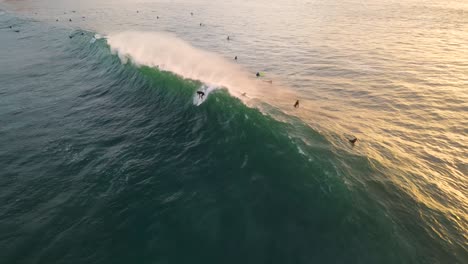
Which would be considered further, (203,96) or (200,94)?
(200,94)

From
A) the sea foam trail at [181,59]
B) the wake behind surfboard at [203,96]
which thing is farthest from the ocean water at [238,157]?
the sea foam trail at [181,59]

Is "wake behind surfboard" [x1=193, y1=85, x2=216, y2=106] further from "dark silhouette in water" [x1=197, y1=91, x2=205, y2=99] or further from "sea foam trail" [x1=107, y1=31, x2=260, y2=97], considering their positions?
"sea foam trail" [x1=107, y1=31, x2=260, y2=97]

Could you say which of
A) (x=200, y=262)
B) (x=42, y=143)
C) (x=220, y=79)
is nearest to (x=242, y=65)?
(x=220, y=79)

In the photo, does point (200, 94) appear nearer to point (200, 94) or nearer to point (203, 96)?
point (200, 94)

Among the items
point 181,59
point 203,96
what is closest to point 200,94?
point 203,96

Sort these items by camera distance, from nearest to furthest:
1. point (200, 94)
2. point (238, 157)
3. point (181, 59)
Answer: point (238, 157) → point (200, 94) → point (181, 59)

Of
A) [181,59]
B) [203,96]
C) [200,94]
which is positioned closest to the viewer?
[203,96]

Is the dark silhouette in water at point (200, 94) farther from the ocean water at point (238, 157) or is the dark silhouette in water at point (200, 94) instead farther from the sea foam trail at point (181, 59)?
the sea foam trail at point (181, 59)
